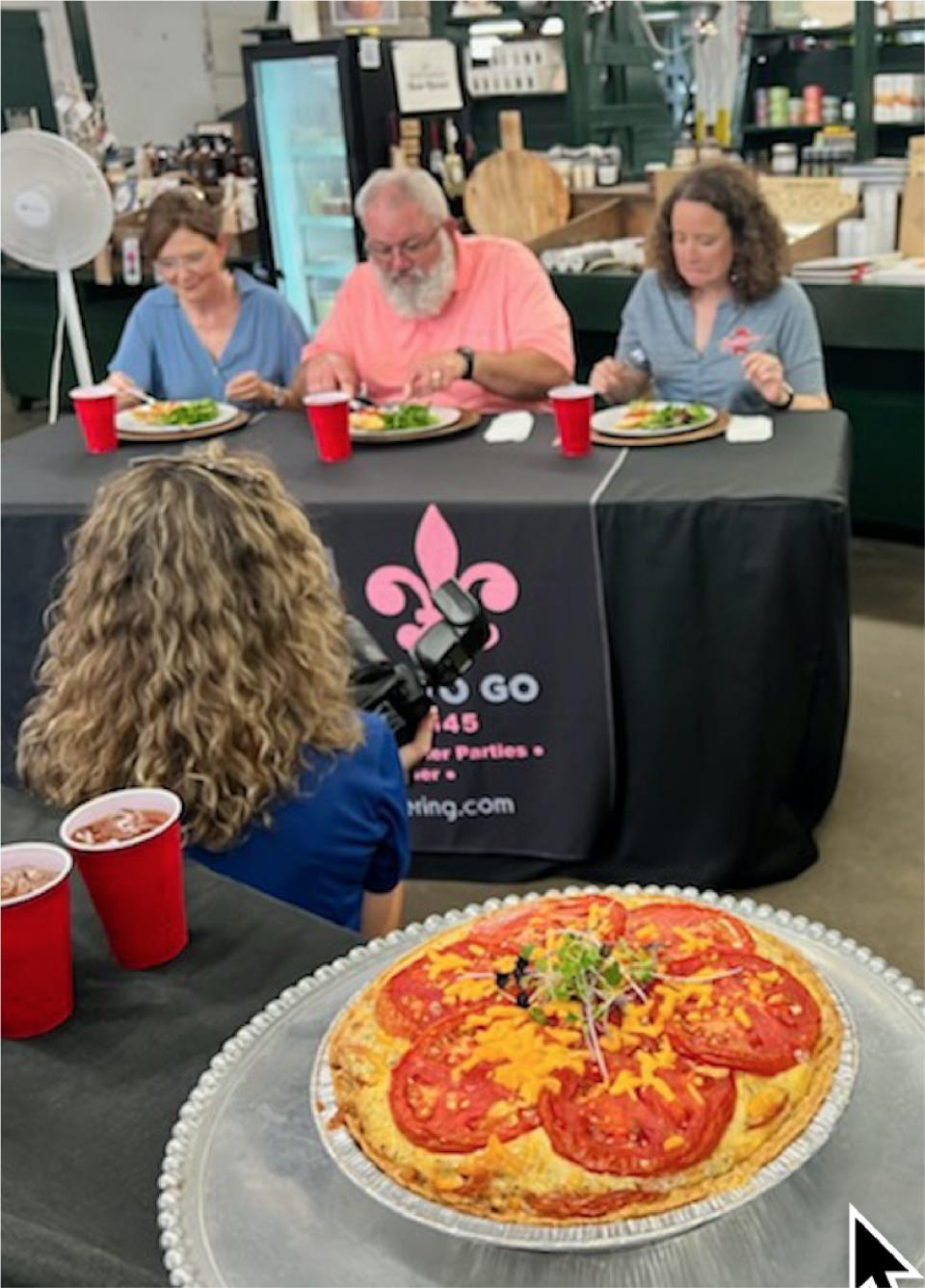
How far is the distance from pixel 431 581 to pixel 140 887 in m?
1.44

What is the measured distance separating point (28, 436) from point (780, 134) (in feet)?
15.1

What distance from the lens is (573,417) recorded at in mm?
2459

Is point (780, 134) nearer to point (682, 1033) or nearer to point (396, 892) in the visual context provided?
point (396, 892)

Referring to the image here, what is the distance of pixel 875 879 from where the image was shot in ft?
8.39

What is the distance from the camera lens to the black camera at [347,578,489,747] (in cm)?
154

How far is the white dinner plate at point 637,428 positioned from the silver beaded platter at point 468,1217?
5.87ft

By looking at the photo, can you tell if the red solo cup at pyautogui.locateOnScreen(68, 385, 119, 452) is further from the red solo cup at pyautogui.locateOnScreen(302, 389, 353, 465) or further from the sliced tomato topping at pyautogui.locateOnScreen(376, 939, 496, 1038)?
the sliced tomato topping at pyautogui.locateOnScreen(376, 939, 496, 1038)

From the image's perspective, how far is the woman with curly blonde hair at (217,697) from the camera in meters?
1.29

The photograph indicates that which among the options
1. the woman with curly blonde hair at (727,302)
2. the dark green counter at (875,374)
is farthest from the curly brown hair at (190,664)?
the dark green counter at (875,374)

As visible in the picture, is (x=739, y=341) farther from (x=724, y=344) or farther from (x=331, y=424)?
(x=331, y=424)

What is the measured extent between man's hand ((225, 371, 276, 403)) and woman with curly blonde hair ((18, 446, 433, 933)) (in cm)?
171

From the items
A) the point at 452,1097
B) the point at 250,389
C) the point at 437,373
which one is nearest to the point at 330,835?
the point at 452,1097

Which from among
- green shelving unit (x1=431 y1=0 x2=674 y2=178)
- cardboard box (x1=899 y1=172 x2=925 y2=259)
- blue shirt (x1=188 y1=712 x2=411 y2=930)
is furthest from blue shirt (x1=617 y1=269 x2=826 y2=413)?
green shelving unit (x1=431 y1=0 x2=674 y2=178)

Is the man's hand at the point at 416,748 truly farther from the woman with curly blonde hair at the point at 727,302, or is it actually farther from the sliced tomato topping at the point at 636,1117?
the woman with curly blonde hair at the point at 727,302
